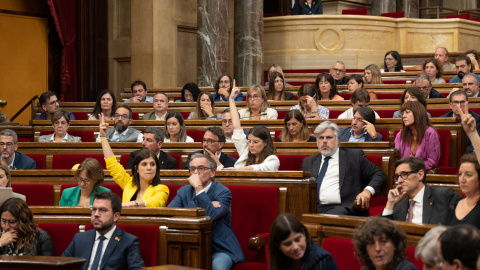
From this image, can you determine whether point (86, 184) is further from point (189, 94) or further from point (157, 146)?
point (189, 94)

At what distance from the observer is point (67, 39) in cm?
952

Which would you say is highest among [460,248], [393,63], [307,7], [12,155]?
[307,7]

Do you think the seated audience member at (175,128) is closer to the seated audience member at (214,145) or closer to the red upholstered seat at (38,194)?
the seated audience member at (214,145)

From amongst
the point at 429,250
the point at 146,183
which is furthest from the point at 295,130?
the point at 429,250

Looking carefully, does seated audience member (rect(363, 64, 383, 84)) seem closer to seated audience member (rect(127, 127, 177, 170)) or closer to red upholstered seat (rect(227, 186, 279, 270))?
seated audience member (rect(127, 127, 177, 170))

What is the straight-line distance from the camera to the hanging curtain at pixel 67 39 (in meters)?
9.44

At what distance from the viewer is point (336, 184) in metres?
4.23

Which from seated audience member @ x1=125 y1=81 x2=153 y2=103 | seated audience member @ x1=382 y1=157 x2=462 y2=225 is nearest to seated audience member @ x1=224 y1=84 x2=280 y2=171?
seated audience member @ x1=382 y1=157 x2=462 y2=225

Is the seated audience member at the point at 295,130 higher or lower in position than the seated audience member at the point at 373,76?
lower

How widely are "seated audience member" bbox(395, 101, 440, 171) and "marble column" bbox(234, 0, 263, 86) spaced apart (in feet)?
16.9

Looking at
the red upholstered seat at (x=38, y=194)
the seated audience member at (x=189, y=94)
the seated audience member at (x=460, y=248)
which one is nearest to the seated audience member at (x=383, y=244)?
the seated audience member at (x=460, y=248)

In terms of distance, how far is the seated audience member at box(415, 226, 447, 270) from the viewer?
2.20 m

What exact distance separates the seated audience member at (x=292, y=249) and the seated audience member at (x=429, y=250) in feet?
1.65

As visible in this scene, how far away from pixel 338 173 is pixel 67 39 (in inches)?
239
